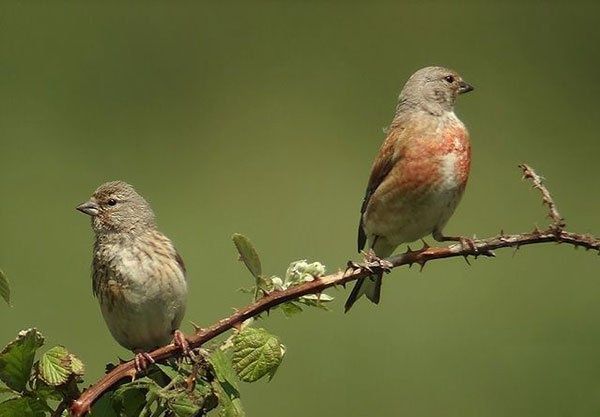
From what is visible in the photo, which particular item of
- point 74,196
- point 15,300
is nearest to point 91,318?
point 15,300

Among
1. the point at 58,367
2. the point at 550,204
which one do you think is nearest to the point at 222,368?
the point at 58,367

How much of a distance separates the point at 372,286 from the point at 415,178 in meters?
0.37

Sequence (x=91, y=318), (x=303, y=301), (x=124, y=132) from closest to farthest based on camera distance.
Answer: (x=303, y=301) < (x=91, y=318) < (x=124, y=132)

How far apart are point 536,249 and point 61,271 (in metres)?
3.13

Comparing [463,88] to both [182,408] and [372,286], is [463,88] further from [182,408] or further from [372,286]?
[182,408]

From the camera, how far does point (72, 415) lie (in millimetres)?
2080

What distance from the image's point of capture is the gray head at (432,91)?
4344 millimetres

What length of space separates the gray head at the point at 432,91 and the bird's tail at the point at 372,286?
1.58 feet

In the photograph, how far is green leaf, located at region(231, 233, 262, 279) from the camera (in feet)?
7.20

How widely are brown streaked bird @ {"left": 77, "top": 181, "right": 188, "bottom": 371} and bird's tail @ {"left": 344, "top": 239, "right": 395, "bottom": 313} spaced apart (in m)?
0.51

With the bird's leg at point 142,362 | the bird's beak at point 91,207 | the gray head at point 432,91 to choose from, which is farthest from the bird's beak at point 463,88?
the bird's leg at point 142,362

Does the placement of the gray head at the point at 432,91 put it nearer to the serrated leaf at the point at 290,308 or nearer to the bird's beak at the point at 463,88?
the bird's beak at the point at 463,88

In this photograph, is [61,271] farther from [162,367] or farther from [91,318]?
[162,367]

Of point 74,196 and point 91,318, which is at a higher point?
point 74,196
